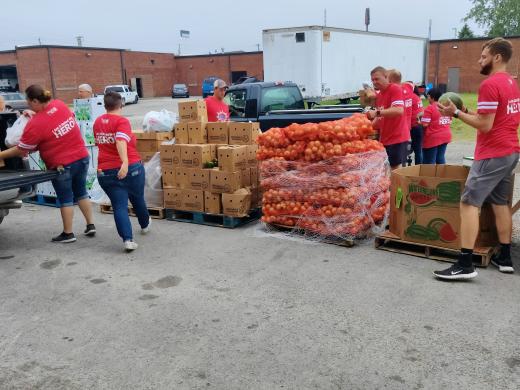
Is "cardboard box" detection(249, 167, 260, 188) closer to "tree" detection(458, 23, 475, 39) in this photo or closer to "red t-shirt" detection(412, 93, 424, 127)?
"red t-shirt" detection(412, 93, 424, 127)

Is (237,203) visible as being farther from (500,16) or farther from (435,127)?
(500,16)

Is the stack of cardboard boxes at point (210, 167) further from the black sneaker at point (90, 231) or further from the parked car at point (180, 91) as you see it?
the parked car at point (180, 91)

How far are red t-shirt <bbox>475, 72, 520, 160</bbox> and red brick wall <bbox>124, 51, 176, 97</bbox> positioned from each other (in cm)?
5324

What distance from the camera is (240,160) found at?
6.57 metres

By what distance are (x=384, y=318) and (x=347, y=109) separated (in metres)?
5.87

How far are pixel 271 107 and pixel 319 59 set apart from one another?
24.9ft

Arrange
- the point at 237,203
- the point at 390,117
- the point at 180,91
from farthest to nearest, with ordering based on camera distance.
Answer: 1. the point at 180,91
2. the point at 237,203
3. the point at 390,117

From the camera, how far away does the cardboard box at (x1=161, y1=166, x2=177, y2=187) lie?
7025 mm

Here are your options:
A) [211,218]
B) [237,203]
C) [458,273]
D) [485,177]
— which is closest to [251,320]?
[458,273]

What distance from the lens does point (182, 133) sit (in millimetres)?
7191

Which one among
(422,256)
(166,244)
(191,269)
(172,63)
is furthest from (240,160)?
(172,63)

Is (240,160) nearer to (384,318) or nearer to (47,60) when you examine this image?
(384,318)

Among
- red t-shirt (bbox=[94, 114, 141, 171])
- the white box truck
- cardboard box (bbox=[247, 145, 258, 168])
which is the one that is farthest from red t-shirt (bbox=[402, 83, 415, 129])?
the white box truck

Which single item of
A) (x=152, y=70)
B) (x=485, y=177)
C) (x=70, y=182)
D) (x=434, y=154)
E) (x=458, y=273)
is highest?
(x=152, y=70)
